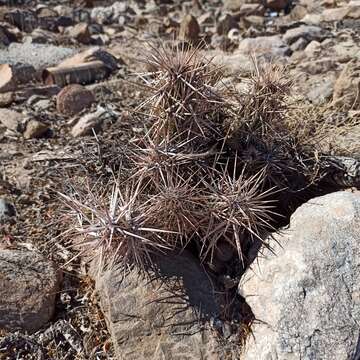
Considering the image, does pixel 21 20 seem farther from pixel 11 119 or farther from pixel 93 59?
pixel 11 119

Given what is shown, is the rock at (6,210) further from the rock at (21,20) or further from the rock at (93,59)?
the rock at (21,20)

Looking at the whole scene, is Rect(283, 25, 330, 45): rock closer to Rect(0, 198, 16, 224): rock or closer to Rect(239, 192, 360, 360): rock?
Rect(239, 192, 360, 360): rock

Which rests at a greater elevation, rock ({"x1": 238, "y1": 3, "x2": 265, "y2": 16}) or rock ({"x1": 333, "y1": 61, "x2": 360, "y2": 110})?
rock ({"x1": 333, "y1": 61, "x2": 360, "y2": 110})

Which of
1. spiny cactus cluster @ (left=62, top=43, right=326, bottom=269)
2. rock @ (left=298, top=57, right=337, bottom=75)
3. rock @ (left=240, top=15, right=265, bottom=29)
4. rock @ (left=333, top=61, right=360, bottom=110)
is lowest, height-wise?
rock @ (left=240, top=15, right=265, bottom=29)

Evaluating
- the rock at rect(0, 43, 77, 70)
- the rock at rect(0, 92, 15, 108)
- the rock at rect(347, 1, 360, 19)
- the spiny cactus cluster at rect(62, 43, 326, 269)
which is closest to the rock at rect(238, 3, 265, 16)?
the rock at rect(347, 1, 360, 19)

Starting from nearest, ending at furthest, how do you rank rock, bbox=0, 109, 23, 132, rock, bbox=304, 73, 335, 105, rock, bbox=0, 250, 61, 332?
rock, bbox=0, 250, 61, 332, rock, bbox=304, 73, 335, 105, rock, bbox=0, 109, 23, 132

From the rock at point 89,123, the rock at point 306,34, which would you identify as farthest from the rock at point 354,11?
the rock at point 89,123

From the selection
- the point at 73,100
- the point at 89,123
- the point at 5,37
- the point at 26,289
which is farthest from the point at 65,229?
the point at 5,37
